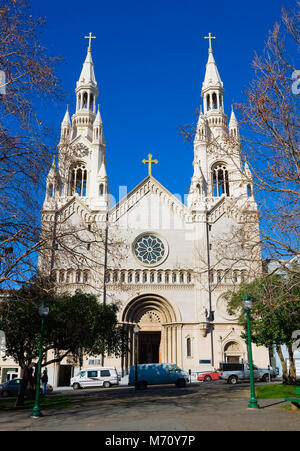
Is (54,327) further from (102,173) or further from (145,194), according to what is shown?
(102,173)

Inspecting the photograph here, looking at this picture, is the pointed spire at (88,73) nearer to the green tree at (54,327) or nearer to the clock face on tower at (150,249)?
the clock face on tower at (150,249)

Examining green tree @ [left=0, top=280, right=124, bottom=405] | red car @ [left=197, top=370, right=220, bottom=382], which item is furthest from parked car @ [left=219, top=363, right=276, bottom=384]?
green tree @ [left=0, top=280, right=124, bottom=405]

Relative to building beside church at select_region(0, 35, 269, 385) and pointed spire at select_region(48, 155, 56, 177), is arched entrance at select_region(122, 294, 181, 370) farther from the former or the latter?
pointed spire at select_region(48, 155, 56, 177)

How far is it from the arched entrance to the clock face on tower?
3747 mm

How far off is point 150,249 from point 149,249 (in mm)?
107

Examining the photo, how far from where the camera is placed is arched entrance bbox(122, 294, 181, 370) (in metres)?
39.6

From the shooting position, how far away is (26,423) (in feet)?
39.5

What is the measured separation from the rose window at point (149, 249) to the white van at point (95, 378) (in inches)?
474

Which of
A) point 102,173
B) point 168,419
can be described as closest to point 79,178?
point 102,173

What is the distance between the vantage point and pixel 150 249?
42.3m

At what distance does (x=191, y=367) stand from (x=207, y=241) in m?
12.8

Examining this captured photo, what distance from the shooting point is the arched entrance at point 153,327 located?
1560 inches

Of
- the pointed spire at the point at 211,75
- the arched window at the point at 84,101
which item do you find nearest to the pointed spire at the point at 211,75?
the pointed spire at the point at 211,75
